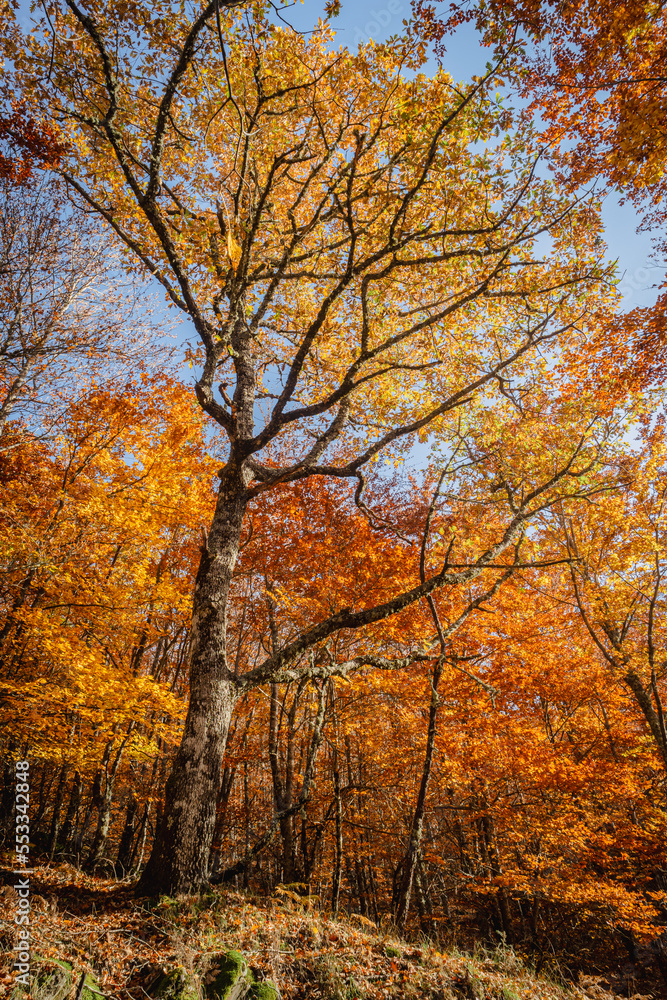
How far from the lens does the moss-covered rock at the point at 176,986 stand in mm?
2771

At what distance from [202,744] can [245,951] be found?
1735mm

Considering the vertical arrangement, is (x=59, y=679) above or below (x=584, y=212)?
below

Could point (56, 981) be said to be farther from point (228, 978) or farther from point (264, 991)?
point (264, 991)

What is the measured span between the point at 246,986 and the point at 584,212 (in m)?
9.25

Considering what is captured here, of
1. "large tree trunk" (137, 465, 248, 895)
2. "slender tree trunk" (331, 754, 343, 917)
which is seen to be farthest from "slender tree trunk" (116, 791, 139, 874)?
"large tree trunk" (137, 465, 248, 895)

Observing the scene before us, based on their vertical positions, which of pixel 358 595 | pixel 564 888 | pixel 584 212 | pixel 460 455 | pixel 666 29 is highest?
pixel 666 29

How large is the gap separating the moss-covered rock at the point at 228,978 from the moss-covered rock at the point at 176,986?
0.38 ft

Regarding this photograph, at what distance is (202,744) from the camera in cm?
461

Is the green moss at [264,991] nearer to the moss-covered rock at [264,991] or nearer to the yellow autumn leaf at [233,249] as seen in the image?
the moss-covered rock at [264,991]

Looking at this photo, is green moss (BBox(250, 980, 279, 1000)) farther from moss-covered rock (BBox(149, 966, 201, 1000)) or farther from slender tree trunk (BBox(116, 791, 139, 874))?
slender tree trunk (BBox(116, 791, 139, 874))

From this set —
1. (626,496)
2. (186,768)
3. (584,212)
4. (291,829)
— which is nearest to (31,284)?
(186,768)

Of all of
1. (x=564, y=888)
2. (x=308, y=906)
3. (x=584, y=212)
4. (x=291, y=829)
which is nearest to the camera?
(x=308, y=906)

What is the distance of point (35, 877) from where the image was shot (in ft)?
17.4

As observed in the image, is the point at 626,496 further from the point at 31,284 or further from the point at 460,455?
the point at 31,284
